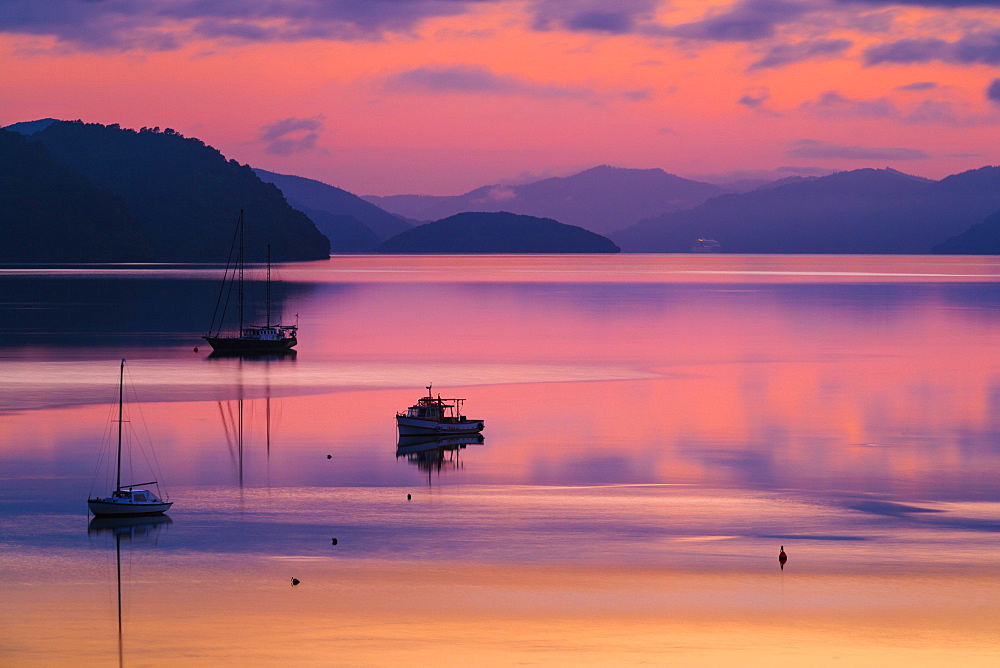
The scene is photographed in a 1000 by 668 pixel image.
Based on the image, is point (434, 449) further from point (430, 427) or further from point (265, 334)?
point (265, 334)

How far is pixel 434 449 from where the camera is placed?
49000 mm

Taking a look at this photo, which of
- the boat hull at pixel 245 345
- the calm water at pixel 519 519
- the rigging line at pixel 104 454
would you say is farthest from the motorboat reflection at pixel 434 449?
the boat hull at pixel 245 345

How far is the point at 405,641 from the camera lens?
25.6m

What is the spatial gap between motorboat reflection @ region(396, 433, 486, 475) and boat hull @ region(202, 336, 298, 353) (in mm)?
45754

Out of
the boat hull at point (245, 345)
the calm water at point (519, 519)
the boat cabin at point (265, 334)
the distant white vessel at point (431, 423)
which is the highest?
the boat cabin at point (265, 334)

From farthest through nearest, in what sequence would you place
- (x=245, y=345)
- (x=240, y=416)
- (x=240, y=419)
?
(x=245, y=345), (x=240, y=416), (x=240, y=419)

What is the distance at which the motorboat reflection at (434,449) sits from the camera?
149ft

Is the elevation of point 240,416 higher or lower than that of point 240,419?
higher

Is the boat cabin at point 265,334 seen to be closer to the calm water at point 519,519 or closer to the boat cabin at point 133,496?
the calm water at point 519,519

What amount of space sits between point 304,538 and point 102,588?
19.7 feet

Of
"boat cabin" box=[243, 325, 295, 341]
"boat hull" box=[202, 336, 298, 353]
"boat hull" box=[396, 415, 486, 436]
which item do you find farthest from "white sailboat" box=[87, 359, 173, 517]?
"boat cabin" box=[243, 325, 295, 341]

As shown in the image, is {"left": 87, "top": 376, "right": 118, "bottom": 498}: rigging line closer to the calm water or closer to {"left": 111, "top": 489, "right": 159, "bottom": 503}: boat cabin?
the calm water

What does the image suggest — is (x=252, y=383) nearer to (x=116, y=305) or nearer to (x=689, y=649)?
(x=689, y=649)

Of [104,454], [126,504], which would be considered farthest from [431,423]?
[126,504]
